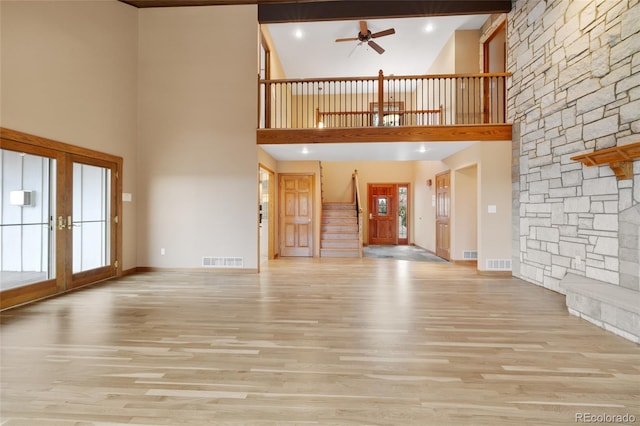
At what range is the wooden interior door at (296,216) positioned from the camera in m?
8.24

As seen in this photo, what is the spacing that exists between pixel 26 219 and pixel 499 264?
290 inches

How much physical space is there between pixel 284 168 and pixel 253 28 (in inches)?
130

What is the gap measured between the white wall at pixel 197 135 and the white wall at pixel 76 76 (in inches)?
12.1

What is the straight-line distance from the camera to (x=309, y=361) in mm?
2453

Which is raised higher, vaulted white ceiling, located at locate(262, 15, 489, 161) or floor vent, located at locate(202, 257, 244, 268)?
vaulted white ceiling, located at locate(262, 15, 489, 161)

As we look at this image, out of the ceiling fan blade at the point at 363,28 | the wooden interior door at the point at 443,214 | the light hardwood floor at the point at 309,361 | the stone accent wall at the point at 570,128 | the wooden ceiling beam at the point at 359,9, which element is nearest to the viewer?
the light hardwood floor at the point at 309,361

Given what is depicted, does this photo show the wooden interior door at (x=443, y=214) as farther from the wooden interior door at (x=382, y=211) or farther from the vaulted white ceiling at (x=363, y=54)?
the wooden interior door at (x=382, y=211)

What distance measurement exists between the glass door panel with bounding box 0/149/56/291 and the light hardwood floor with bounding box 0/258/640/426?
0.50 meters

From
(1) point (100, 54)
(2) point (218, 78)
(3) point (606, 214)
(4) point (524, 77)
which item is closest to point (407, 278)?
(3) point (606, 214)

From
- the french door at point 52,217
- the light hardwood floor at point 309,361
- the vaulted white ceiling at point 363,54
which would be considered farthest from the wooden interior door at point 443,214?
the french door at point 52,217

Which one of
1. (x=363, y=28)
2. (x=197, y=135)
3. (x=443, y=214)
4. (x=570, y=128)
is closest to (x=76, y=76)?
(x=197, y=135)

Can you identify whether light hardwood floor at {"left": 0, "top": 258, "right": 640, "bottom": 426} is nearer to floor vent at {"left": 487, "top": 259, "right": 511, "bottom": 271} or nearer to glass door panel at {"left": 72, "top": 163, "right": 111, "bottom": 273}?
glass door panel at {"left": 72, "top": 163, "right": 111, "bottom": 273}

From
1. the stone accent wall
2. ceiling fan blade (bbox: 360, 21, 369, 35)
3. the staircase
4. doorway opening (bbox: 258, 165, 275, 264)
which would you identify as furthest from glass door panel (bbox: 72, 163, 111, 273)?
the stone accent wall

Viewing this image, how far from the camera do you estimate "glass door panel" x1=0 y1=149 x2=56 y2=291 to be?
377cm
